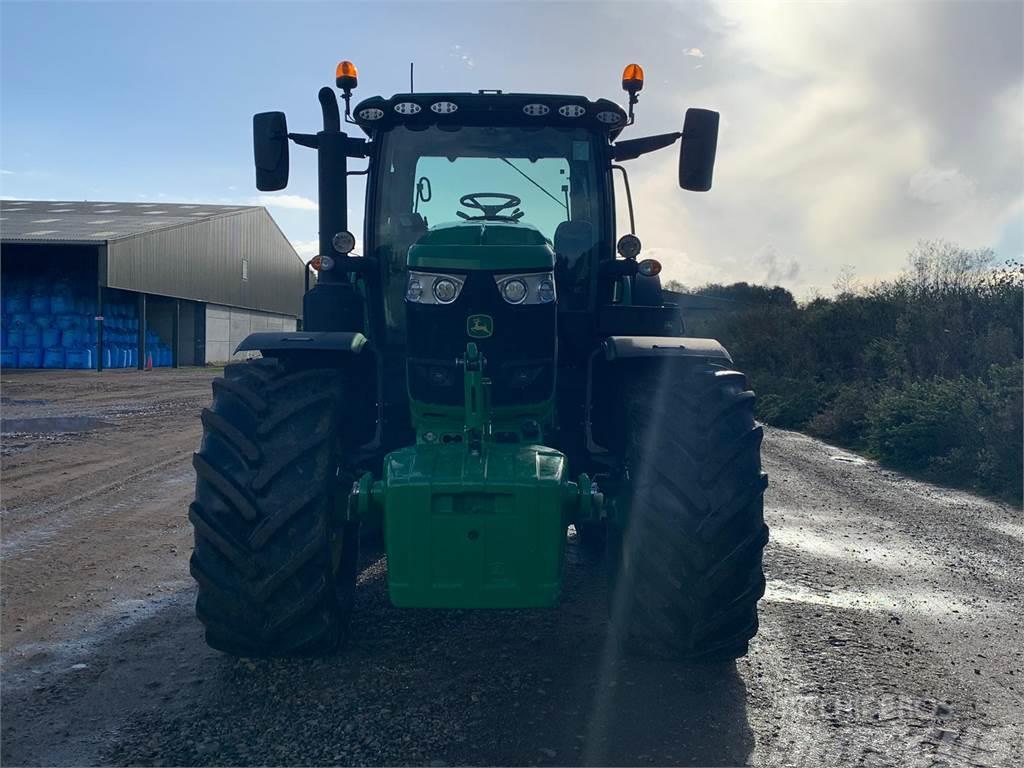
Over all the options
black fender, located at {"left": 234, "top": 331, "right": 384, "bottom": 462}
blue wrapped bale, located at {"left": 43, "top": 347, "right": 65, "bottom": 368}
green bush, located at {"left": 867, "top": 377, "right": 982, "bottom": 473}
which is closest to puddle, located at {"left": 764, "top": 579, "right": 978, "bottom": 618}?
black fender, located at {"left": 234, "top": 331, "right": 384, "bottom": 462}

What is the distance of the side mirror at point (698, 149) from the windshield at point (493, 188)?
0.48m

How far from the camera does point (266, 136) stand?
15.6 ft

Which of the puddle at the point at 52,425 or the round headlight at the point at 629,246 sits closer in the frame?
the round headlight at the point at 629,246

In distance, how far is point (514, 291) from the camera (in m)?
3.88

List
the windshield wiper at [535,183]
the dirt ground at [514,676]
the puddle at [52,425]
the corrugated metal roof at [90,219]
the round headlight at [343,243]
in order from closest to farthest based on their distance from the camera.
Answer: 1. the dirt ground at [514,676]
2. the round headlight at [343,243]
3. the windshield wiper at [535,183]
4. the puddle at [52,425]
5. the corrugated metal roof at [90,219]

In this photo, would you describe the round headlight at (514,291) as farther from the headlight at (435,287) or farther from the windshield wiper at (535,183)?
the windshield wiper at (535,183)

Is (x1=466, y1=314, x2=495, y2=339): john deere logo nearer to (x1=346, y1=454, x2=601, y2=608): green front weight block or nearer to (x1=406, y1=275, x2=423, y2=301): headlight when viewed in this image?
(x1=406, y1=275, x2=423, y2=301): headlight

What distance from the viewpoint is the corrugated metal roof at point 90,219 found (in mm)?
28438

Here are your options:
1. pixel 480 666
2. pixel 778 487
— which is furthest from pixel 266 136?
pixel 778 487

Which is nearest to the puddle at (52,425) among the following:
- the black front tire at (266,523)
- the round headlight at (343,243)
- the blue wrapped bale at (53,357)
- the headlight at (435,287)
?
the round headlight at (343,243)

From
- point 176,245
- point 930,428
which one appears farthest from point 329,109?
point 176,245

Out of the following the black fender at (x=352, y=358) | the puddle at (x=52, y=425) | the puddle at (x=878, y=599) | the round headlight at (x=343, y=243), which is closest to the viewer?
the black fender at (x=352, y=358)

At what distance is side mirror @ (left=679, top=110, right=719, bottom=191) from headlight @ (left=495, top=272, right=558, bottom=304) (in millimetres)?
1299

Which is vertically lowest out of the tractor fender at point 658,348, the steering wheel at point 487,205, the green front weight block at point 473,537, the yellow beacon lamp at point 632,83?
the green front weight block at point 473,537
